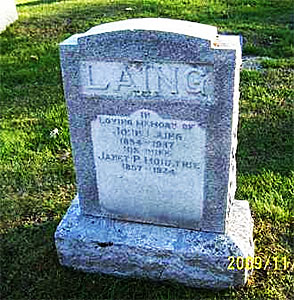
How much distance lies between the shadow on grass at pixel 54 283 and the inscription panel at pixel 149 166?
37 cm

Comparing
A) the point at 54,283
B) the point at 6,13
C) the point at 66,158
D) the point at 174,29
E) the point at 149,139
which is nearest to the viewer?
the point at 174,29

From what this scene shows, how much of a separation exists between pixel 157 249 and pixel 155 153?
515 mm

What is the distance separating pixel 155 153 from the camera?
245 cm

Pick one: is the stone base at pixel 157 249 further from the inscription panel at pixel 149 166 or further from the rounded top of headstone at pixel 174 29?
the rounded top of headstone at pixel 174 29

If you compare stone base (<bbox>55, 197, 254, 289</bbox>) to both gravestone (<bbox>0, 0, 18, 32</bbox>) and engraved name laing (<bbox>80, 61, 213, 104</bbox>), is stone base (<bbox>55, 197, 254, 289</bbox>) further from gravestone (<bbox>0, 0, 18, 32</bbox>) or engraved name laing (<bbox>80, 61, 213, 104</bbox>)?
gravestone (<bbox>0, 0, 18, 32</bbox>)

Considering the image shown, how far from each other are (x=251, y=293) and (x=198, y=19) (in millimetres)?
5086

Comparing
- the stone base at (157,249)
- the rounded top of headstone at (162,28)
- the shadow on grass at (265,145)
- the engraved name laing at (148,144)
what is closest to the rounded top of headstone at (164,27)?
the rounded top of headstone at (162,28)

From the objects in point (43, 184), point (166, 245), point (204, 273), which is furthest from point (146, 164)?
point (43, 184)

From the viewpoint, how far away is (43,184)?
3.44m

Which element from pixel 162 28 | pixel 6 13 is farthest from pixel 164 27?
pixel 6 13

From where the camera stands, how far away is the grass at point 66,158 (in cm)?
257

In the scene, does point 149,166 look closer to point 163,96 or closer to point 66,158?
point 163,96

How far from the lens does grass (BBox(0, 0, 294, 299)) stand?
257cm

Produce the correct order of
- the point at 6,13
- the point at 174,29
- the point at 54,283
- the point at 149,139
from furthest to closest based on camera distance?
the point at 6,13, the point at 54,283, the point at 149,139, the point at 174,29
